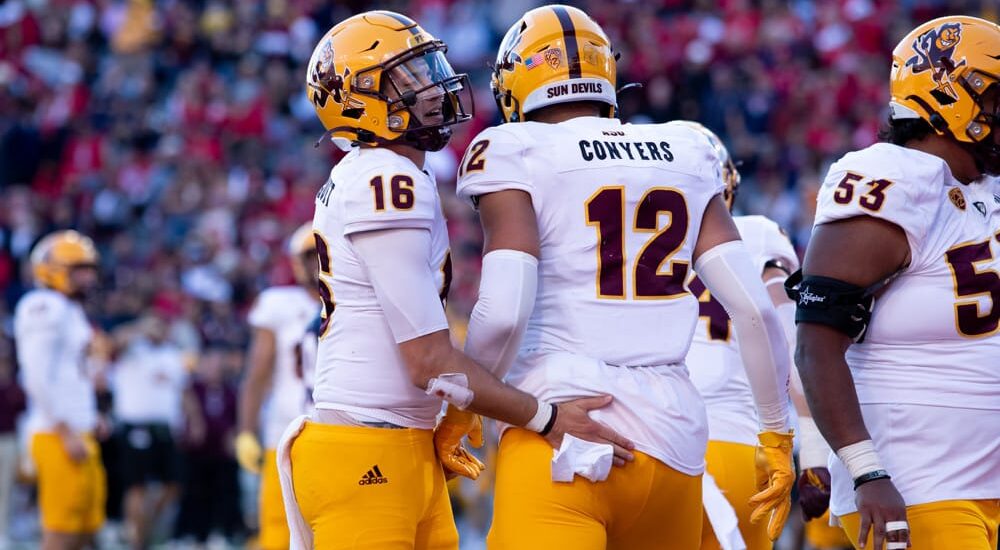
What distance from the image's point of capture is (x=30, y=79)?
17.0m

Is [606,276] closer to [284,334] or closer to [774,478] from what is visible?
[774,478]

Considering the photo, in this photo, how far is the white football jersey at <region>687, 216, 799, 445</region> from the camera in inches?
186

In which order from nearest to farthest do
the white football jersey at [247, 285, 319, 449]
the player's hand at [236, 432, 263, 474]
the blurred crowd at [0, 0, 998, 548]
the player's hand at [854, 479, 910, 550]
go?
the player's hand at [854, 479, 910, 550] < the white football jersey at [247, 285, 319, 449] < the player's hand at [236, 432, 263, 474] < the blurred crowd at [0, 0, 998, 548]

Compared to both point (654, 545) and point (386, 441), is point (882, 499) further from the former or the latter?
point (386, 441)

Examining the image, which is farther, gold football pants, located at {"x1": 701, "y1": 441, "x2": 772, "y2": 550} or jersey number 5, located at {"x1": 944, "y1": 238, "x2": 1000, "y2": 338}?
gold football pants, located at {"x1": 701, "y1": 441, "x2": 772, "y2": 550}

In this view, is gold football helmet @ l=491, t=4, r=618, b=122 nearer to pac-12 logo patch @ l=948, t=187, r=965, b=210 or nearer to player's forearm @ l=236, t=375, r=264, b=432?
pac-12 logo patch @ l=948, t=187, r=965, b=210

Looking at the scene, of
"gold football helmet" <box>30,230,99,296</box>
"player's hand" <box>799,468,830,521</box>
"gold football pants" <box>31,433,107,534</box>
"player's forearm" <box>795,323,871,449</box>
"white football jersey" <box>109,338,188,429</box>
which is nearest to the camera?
"player's forearm" <box>795,323,871,449</box>

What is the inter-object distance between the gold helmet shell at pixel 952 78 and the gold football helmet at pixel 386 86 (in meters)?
1.14

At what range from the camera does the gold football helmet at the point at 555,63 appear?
3736 millimetres

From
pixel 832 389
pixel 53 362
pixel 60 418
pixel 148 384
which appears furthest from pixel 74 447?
pixel 832 389

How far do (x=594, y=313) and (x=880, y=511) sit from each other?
821 millimetres

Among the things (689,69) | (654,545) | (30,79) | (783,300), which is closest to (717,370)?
(783,300)

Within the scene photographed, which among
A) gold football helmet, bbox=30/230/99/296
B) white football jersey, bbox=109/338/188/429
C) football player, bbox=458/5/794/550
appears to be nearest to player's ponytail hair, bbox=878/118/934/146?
football player, bbox=458/5/794/550

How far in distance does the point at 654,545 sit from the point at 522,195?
948mm
